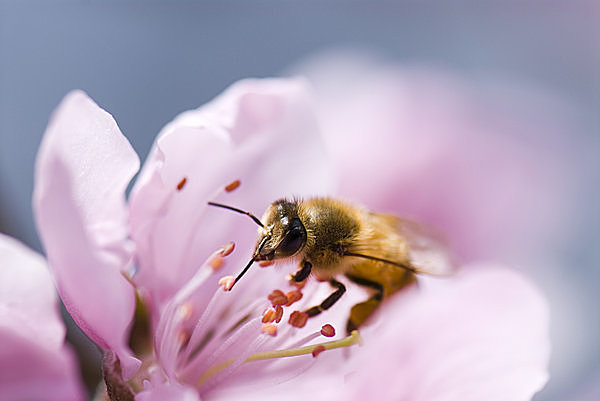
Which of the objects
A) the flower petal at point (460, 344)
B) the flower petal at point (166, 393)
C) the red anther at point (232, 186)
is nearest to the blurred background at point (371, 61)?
the flower petal at point (460, 344)

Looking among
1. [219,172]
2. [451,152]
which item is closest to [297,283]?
[219,172]

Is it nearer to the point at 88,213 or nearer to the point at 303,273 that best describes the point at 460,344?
the point at 303,273

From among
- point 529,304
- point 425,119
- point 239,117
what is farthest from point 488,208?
point 239,117

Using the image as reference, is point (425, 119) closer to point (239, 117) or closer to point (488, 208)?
point (488, 208)

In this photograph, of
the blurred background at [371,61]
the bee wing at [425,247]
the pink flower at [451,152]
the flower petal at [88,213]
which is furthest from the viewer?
the blurred background at [371,61]

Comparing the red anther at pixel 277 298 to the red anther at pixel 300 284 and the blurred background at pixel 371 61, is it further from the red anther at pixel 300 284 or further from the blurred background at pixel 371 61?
the blurred background at pixel 371 61

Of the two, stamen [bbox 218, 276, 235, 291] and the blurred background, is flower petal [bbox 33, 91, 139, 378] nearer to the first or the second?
stamen [bbox 218, 276, 235, 291]

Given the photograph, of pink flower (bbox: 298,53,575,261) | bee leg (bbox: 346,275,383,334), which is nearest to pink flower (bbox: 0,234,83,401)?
bee leg (bbox: 346,275,383,334)
